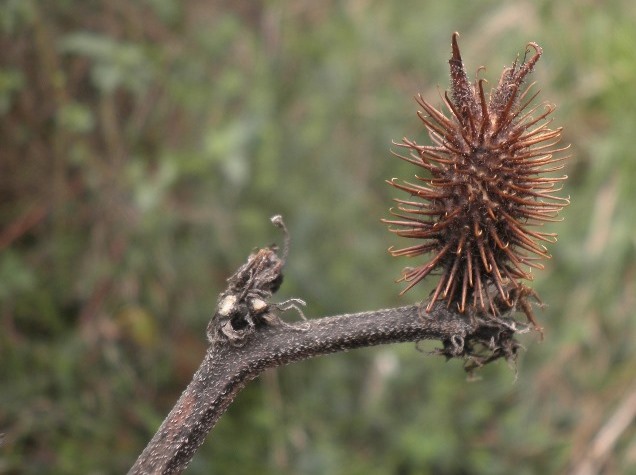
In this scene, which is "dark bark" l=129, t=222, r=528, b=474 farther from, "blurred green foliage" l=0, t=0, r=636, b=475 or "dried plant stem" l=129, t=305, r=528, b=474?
"blurred green foliage" l=0, t=0, r=636, b=475

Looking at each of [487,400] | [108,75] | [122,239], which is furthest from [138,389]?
[487,400]

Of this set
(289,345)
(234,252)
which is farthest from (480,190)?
(234,252)

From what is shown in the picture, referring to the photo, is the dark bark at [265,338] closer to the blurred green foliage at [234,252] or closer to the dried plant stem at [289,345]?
the dried plant stem at [289,345]

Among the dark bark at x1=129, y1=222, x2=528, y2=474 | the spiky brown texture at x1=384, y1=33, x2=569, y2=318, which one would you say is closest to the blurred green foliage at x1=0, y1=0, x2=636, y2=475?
the dark bark at x1=129, y1=222, x2=528, y2=474

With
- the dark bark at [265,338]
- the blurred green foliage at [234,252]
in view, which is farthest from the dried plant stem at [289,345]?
the blurred green foliage at [234,252]

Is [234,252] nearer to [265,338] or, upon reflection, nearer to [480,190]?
[265,338]

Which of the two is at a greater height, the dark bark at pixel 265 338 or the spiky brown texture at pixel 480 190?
the spiky brown texture at pixel 480 190

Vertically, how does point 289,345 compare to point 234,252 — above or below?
below
